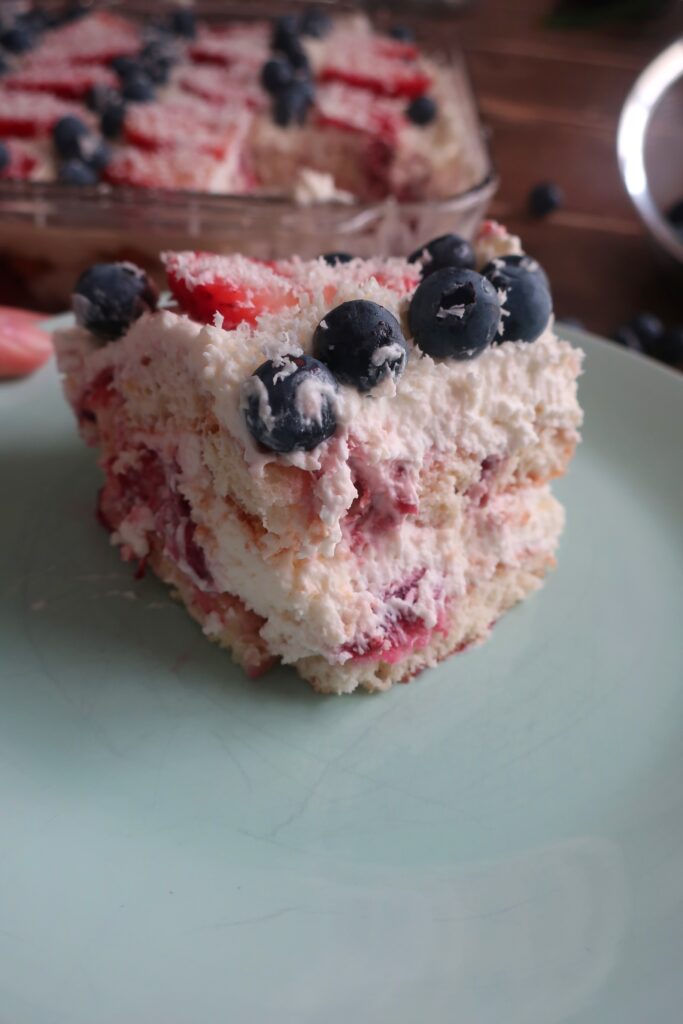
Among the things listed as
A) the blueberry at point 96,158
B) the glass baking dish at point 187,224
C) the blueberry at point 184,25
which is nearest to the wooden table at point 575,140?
the glass baking dish at point 187,224

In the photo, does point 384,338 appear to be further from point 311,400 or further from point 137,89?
point 137,89

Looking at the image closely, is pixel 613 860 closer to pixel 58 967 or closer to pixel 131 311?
pixel 58 967

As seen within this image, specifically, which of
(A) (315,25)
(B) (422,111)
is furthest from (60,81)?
(B) (422,111)

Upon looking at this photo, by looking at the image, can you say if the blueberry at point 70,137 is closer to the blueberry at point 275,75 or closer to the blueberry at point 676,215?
the blueberry at point 275,75

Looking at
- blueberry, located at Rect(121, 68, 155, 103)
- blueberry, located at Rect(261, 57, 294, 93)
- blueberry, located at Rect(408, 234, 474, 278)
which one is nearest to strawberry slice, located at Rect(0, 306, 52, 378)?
blueberry, located at Rect(408, 234, 474, 278)

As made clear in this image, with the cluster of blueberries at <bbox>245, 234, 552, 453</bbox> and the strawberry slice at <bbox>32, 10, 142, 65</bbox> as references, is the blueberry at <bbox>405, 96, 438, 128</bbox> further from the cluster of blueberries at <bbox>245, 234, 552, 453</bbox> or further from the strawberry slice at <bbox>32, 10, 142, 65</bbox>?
the cluster of blueberries at <bbox>245, 234, 552, 453</bbox>
